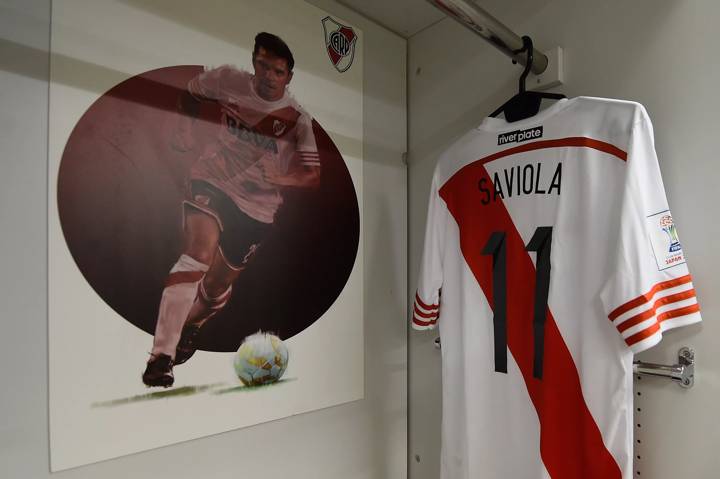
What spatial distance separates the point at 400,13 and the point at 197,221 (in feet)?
3.04

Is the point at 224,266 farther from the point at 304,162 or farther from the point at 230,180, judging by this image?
the point at 304,162

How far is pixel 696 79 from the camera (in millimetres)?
822

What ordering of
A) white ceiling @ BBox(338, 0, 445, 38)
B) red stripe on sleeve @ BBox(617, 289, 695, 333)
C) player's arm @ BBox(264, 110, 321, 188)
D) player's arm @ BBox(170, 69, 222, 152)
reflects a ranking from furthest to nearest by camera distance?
white ceiling @ BBox(338, 0, 445, 38) → player's arm @ BBox(264, 110, 321, 188) → player's arm @ BBox(170, 69, 222, 152) → red stripe on sleeve @ BBox(617, 289, 695, 333)

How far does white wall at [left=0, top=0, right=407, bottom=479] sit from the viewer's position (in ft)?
2.41

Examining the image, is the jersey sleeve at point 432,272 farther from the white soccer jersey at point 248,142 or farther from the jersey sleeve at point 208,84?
the jersey sleeve at point 208,84

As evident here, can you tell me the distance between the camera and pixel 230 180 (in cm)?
99

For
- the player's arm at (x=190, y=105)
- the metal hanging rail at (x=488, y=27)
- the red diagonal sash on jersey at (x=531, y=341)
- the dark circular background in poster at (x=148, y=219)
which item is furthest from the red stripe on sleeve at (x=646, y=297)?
the player's arm at (x=190, y=105)

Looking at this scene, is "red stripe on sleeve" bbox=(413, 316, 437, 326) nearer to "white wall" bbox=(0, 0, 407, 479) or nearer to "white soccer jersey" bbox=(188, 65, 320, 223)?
"white wall" bbox=(0, 0, 407, 479)

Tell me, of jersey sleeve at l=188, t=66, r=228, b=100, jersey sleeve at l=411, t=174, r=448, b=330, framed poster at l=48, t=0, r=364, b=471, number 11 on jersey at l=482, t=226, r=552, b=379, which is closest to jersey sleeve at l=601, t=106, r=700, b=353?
number 11 on jersey at l=482, t=226, r=552, b=379

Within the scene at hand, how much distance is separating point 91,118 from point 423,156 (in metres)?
0.95

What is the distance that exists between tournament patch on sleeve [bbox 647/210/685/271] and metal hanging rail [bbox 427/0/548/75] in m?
0.49

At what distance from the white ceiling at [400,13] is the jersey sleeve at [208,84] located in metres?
0.50

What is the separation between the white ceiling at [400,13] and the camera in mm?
1241

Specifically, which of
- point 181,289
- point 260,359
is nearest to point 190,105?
point 181,289
